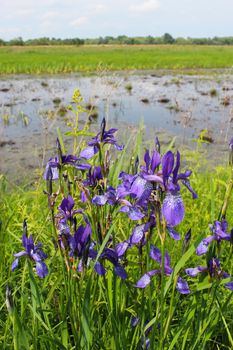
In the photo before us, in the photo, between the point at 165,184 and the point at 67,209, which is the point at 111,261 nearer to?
the point at 67,209

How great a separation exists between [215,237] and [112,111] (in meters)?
10.7

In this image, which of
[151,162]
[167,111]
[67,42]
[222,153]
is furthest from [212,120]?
[67,42]

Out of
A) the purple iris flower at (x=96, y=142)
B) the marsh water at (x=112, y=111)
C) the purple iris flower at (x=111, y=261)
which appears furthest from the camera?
the marsh water at (x=112, y=111)

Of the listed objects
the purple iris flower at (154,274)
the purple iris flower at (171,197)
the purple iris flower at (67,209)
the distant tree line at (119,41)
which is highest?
the distant tree line at (119,41)

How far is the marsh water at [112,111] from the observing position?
19.0 ft

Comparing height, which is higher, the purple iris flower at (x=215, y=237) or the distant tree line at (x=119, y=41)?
the distant tree line at (x=119, y=41)

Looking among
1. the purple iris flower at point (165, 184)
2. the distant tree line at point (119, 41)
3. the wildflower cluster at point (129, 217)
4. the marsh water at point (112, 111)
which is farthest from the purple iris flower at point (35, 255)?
the distant tree line at point (119, 41)

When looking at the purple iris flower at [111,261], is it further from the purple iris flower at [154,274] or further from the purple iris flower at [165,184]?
the purple iris flower at [165,184]

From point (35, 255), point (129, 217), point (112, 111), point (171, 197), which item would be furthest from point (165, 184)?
point (112, 111)

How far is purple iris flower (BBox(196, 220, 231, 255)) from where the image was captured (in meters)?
1.34

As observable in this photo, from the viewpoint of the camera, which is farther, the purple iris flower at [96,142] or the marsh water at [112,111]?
the marsh water at [112,111]

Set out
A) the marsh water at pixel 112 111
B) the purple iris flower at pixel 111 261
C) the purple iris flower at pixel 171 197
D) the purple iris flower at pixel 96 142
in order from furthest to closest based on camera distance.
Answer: the marsh water at pixel 112 111, the purple iris flower at pixel 96 142, the purple iris flower at pixel 111 261, the purple iris flower at pixel 171 197

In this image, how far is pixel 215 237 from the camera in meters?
1.34

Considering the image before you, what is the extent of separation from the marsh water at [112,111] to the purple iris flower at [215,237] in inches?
69.2
